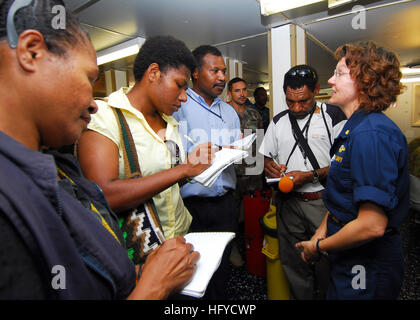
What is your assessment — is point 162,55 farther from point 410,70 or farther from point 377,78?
point 410,70

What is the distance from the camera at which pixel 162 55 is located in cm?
140

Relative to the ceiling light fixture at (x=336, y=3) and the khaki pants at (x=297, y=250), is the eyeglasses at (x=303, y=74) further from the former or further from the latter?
the khaki pants at (x=297, y=250)

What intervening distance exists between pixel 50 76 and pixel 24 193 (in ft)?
0.89

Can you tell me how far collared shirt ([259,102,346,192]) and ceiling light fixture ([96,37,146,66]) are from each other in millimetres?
2406

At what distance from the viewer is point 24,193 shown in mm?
453

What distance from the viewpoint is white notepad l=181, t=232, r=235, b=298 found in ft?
2.68

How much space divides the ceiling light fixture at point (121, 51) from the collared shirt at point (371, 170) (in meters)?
3.19

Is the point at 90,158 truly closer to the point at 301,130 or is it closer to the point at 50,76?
the point at 50,76

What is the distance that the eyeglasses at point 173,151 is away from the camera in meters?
1.37

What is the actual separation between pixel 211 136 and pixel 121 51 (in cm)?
250

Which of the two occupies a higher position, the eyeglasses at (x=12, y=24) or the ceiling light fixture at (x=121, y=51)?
the ceiling light fixture at (x=121, y=51)

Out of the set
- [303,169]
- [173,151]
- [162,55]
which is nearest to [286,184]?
[303,169]

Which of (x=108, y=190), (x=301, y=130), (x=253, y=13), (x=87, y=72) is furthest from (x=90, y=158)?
(x=253, y=13)

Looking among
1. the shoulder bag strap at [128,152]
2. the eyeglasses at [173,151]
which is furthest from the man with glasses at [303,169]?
the shoulder bag strap at [128,152]
